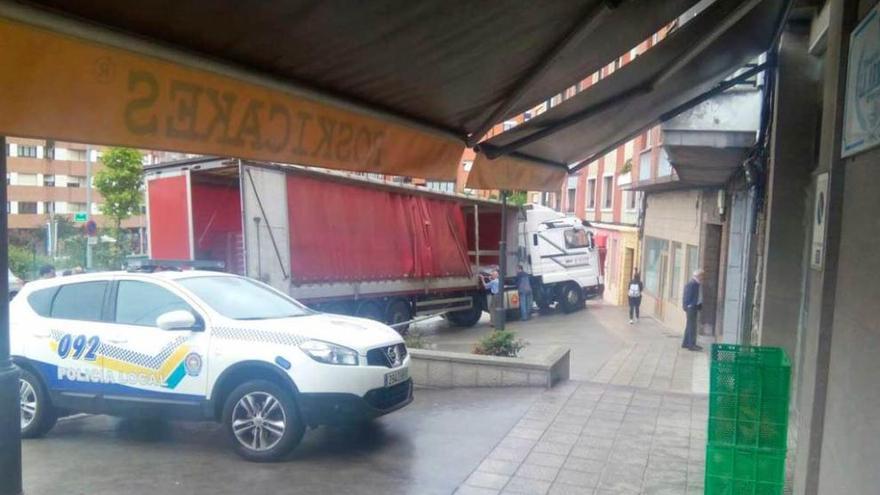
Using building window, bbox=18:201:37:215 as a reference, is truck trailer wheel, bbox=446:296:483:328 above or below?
below

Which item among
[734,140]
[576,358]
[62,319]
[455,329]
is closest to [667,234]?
[455,329]

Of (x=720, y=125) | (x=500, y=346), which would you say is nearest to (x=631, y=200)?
(x=720, y=125)

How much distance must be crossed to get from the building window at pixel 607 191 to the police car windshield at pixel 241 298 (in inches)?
1043

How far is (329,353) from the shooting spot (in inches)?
261

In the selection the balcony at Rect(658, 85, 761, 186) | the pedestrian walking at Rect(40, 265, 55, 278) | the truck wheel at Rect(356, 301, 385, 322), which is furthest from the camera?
the pedestrian walking at Rect(40, 265, 55, 278)

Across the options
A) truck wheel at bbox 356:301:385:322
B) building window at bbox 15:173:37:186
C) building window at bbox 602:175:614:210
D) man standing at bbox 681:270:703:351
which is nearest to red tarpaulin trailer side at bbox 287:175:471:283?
truck wheel at bbox 356:301:385:322

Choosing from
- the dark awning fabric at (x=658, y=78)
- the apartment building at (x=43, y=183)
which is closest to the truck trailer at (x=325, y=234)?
the dark awning fabric at (x=658, y=78)

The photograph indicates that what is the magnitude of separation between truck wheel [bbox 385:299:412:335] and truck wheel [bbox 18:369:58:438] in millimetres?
9149

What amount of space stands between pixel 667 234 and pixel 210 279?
55.1ft

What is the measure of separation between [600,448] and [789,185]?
3.55m

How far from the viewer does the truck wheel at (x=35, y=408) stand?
7262 mm

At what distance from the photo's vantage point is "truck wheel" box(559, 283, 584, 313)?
23969 millimetres

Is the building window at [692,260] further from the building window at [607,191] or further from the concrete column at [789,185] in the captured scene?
the building window at [607,191]

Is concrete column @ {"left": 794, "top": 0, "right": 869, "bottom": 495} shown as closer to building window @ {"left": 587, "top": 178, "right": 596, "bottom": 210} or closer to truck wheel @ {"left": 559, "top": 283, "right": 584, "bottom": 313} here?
truck wheel @ {"left": 559, "top": 283, "right": 584, "bottom": 313}
